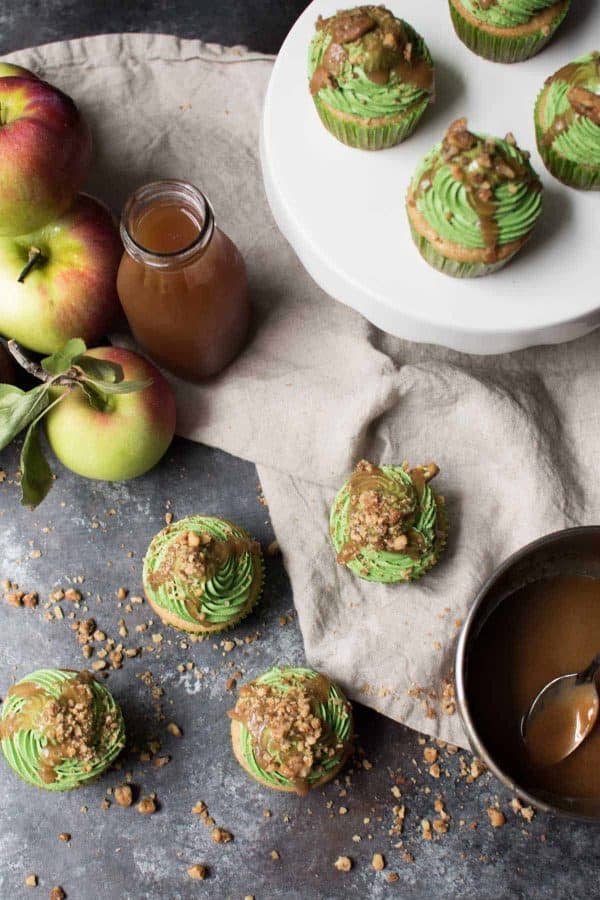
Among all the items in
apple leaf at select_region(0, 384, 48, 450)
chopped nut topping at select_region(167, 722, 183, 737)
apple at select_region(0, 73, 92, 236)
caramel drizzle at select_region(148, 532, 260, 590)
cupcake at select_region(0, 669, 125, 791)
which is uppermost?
apple at select_region(0, 73, 92, 236)

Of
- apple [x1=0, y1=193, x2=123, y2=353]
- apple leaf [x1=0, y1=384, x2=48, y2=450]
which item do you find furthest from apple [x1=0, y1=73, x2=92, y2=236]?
apple leaf [x1=0, y1=384, x2=48, y2=450]

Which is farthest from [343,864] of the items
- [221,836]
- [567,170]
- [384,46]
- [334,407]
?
[384,46]

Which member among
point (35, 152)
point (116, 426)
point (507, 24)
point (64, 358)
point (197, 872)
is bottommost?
point (197, 872)

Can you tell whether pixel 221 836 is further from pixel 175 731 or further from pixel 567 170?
pixel 567 170

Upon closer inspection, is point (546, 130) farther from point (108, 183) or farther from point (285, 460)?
point (108, 183)

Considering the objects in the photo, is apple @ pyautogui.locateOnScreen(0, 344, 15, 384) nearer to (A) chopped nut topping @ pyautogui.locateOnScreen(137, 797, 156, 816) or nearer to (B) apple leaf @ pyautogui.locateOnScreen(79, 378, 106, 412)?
(B) apple leaf @ pyautogui.locateOnScreen(79, 378, 106, 412)

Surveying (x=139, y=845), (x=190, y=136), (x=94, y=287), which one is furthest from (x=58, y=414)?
(x=139, y=845)
